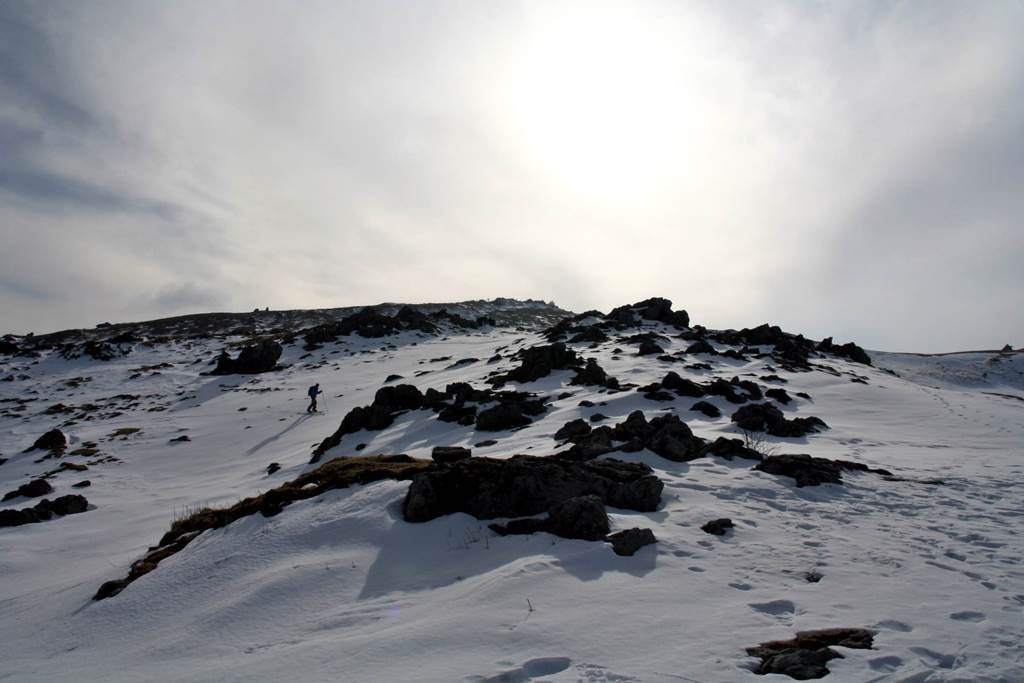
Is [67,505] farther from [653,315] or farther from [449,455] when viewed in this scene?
[653,315]

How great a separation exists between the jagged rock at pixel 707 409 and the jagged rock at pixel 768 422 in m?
1.33

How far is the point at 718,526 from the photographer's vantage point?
7.68 m

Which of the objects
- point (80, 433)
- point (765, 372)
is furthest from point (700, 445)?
point (80, 433)

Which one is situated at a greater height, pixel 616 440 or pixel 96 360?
pixel 96 360

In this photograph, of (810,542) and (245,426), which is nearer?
(810,542)

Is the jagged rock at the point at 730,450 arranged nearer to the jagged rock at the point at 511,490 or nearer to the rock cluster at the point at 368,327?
the jagged rock at the point at 511,490

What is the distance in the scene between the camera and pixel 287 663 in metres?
4.95

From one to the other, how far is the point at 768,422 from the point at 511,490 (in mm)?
11860

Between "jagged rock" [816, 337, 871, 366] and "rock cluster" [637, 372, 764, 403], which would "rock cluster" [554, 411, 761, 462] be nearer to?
"rock cluster" [637, 372, 764, 403]

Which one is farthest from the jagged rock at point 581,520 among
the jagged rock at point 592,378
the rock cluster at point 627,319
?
the rock cluster at point 627,319

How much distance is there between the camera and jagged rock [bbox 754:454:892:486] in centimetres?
1023

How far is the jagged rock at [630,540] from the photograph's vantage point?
6.74 metres

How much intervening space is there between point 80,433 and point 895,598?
34.6 meters

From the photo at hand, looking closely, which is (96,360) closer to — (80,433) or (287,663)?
(80,433)
